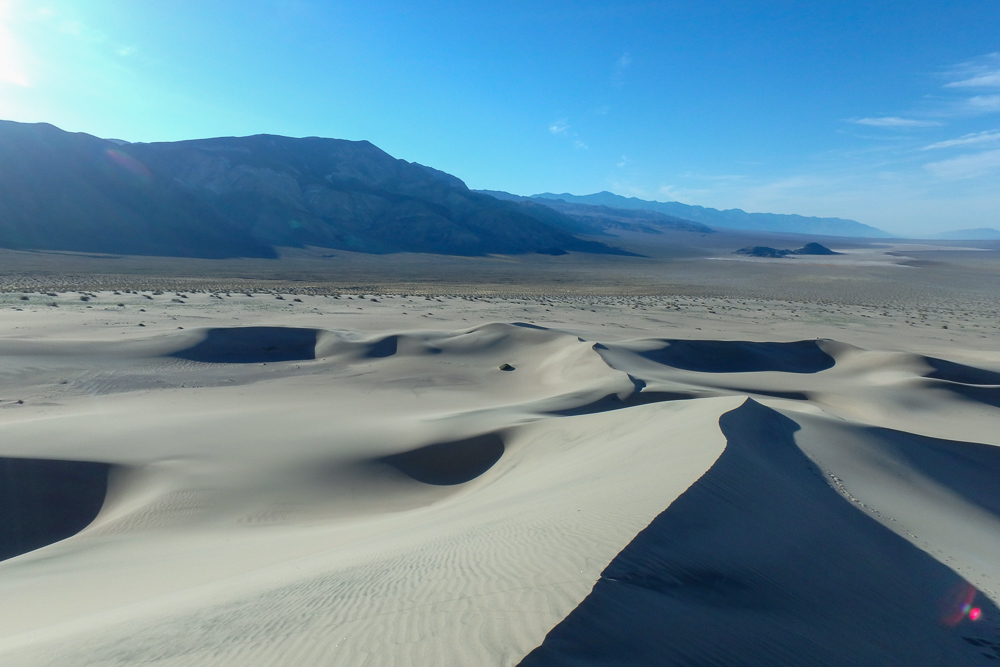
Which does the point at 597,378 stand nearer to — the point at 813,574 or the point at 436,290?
the point at 813,574

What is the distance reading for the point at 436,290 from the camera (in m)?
38.8

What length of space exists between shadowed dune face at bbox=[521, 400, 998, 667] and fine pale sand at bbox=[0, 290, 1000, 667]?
20 millimetres

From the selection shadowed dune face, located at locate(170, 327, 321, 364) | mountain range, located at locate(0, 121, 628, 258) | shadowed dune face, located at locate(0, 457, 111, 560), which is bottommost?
shadowed dune face, located at locate(0, 457, 111, 560)

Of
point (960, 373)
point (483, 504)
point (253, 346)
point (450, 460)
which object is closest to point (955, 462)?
point (483, 504)

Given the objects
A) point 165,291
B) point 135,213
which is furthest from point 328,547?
point 135,213

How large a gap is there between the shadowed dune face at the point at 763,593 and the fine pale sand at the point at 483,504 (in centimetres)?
2

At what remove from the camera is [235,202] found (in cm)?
8706

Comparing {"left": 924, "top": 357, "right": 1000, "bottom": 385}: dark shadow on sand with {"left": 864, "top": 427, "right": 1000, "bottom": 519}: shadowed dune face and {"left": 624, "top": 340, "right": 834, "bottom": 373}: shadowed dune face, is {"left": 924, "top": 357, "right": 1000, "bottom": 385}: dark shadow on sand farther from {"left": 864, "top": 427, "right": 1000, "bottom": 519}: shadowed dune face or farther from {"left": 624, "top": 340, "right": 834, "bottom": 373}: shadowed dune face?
{"left": 864, "top": 427, "right": 1000, "bottom": 519}: shadowed dune face

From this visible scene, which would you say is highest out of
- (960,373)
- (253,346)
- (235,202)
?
(235,202)

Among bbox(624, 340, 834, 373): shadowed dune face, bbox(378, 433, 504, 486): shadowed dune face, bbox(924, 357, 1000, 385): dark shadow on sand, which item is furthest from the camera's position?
bbox(624, 340, 834, 373): shadowed dune face

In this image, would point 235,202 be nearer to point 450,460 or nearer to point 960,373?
point 450,460

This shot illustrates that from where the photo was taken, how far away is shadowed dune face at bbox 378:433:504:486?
8.67m

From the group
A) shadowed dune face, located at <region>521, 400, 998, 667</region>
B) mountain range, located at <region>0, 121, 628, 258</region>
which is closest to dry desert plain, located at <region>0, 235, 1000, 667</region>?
shadowed dune face, located at <region>521, 400, 998, 667</region>

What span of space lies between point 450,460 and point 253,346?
9905 millimetres
